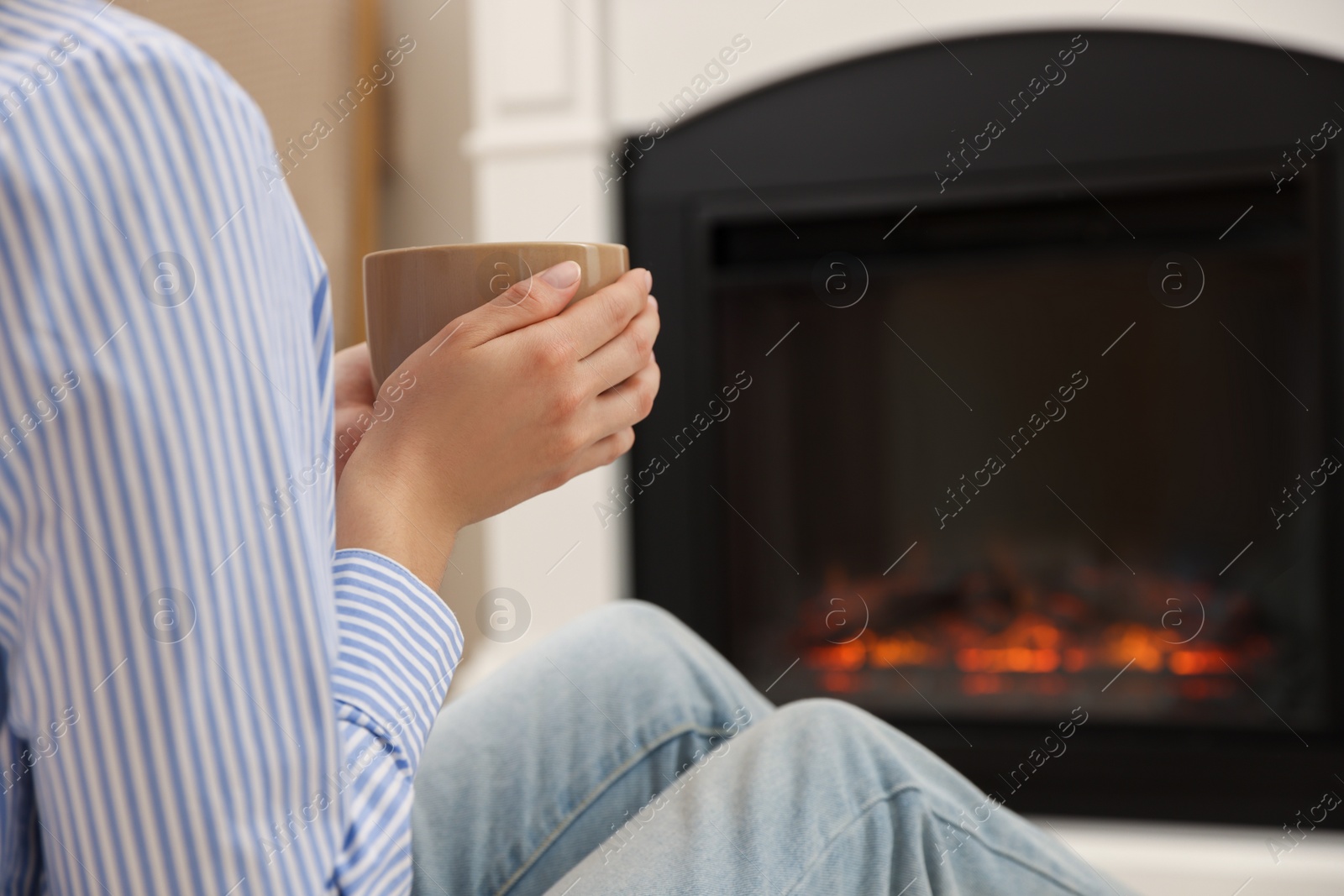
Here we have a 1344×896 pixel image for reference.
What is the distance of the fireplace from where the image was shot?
136cm

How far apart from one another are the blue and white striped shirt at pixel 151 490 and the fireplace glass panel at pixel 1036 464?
120 cm

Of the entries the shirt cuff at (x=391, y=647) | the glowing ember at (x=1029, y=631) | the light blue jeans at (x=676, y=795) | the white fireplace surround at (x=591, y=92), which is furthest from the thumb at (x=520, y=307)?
the glowing ember at (x=1029, y=631)

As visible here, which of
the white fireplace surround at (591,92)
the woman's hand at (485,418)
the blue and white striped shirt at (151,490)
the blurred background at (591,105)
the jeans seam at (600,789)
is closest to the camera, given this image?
the blue and white striped shirt at (151,490)

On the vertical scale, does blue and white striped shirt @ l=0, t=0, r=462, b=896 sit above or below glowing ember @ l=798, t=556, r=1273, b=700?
above

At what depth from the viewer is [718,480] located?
1550 millimetres

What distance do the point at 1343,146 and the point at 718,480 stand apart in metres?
0.85

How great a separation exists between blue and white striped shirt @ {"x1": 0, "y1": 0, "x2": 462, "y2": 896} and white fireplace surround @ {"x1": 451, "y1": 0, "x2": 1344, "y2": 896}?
1.15 metres

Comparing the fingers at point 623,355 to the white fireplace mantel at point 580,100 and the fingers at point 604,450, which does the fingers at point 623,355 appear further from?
the white fireplace mantel at point 580,100

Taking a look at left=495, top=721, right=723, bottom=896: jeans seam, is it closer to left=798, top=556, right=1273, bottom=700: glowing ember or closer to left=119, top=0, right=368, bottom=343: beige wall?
left=798, top=556, right=1273, bottom=700: glowing ember

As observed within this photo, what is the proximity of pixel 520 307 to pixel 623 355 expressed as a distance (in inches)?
2.3

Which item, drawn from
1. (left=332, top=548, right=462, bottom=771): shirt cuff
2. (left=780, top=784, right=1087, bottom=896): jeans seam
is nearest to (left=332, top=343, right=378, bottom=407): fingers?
(left=332, top=548, right=462, bottom=771): shirt cuff

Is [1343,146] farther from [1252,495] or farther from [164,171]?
[164,171]

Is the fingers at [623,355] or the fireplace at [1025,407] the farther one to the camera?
the fireplace at [1025,407]

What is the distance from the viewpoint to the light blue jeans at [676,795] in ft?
1.59
